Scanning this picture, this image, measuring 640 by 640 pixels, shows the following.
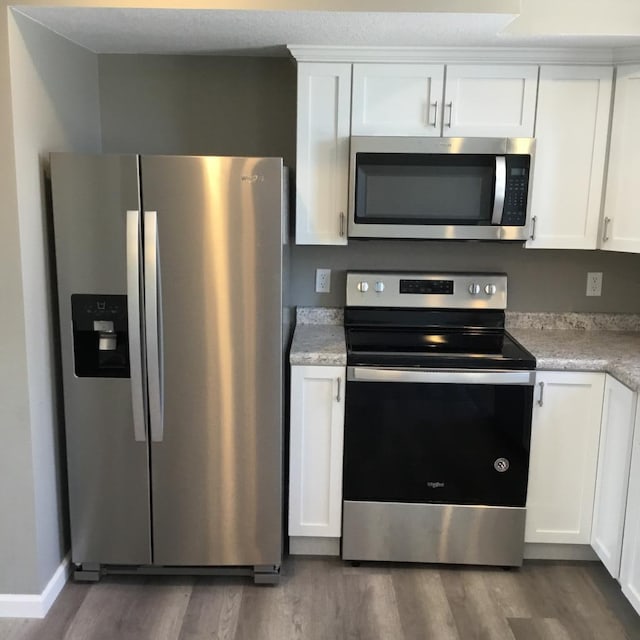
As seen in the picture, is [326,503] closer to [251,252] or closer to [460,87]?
[251,252]

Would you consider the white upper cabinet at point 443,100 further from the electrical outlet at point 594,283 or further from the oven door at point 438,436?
the oven door at point 438,436

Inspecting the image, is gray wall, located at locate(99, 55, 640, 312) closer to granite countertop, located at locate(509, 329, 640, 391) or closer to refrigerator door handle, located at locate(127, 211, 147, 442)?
granite countertop, located at locate(509, 329, 640, 391)

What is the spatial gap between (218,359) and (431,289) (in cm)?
113

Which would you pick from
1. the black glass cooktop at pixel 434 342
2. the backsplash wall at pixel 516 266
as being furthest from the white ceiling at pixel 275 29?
the black glass cooktop at pixel 434 342

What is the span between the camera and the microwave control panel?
2.67 meters

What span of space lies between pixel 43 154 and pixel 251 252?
32.4 inches

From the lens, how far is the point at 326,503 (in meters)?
2.70

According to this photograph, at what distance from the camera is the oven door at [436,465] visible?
2.57 meters

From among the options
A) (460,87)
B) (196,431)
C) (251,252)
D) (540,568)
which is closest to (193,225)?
(251,252)

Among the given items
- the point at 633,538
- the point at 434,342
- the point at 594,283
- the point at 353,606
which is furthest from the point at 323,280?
the point at 633,538

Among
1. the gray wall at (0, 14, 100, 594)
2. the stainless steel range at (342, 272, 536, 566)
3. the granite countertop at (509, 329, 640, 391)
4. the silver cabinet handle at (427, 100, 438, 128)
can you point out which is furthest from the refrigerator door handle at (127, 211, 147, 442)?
the granite countertop at (509, 329, 640, 391)

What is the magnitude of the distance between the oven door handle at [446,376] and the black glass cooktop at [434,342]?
0.02 meters

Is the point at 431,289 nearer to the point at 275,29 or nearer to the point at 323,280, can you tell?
the point at 323,280

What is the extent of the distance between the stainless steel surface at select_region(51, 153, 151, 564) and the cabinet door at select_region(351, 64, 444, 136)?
976 mm
